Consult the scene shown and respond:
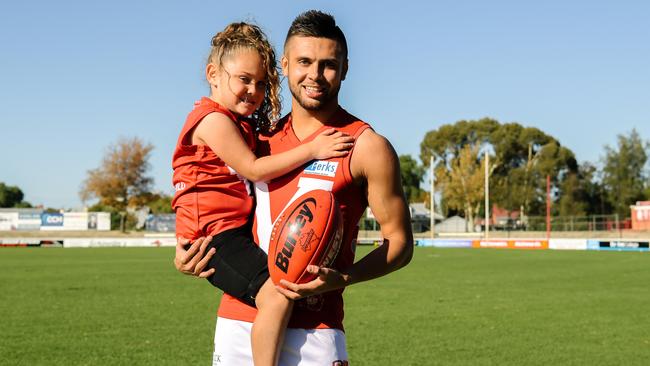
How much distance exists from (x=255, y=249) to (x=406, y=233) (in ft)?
2.28

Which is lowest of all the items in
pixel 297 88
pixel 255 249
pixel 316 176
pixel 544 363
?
pixel 544 363

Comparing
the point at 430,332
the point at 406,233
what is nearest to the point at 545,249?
the point at 430,332

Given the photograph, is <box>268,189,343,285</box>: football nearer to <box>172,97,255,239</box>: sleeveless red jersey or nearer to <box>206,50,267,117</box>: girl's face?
<box>172,97,255,239</box>: sleeveless red jersey

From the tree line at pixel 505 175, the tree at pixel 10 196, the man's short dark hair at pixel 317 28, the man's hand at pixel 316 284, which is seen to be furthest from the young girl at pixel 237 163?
the tree at pixel 10 196

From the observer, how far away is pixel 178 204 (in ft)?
12.5

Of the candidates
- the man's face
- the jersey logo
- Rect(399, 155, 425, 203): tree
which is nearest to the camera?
the man's face

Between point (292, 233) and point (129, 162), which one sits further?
point (129, 162)

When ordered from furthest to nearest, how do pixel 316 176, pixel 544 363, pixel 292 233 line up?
pixel 544 363, pixel 316 176, pixel 292 233

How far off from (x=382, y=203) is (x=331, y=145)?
1.15ft

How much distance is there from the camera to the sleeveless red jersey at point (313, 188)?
3418 mm

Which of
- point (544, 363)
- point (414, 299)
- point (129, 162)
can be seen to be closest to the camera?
point (544, 363)

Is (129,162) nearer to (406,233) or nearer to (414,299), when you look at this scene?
(414,299)

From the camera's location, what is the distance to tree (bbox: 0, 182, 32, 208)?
133 m

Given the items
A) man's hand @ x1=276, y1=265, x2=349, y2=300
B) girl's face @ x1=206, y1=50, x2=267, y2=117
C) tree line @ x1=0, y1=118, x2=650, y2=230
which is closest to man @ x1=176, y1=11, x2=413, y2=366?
man's hand @ x1=276, y1=265, x2=349, y2=300
